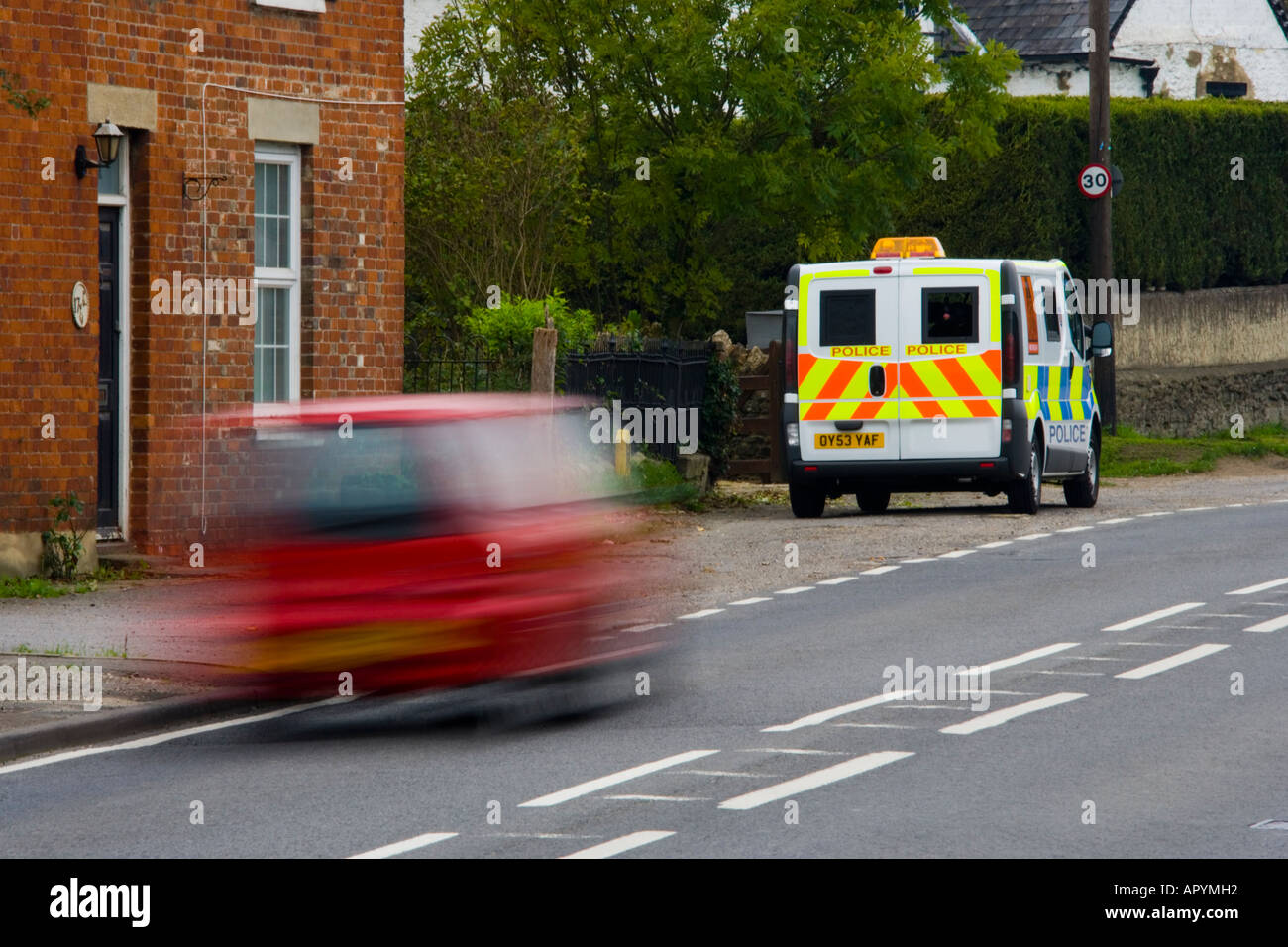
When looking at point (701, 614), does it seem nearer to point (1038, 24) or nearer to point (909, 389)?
point (909, 389)

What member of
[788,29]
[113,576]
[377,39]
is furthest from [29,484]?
[788,29]

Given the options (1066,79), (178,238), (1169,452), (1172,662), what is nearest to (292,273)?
(178,238)

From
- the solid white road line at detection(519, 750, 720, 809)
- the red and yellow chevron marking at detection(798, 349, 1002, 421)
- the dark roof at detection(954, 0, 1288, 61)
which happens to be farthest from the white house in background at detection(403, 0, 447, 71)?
the solid white road line at detection(519, 750, 720, 809)

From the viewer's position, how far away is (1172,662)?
1245 cm

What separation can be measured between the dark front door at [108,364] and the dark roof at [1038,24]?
33.3m

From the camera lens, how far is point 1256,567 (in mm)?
17312

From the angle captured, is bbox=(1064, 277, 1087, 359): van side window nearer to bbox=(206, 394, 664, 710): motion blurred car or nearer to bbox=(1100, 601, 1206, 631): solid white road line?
bbox=(1100, 601, 1206, 631): solid white road line

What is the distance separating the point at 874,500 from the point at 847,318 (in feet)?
7.76

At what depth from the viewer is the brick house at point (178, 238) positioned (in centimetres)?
1675

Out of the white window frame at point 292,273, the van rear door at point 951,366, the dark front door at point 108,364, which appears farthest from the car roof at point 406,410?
the van rear door at point 951,366

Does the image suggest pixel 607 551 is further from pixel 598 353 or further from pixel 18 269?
pixel 598 353

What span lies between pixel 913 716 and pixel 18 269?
871cm

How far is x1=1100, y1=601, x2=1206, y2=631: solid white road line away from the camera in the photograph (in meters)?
14.0

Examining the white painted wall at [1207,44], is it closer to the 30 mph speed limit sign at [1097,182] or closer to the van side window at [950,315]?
the 30 mph speed limit sign at [1097,182]
